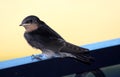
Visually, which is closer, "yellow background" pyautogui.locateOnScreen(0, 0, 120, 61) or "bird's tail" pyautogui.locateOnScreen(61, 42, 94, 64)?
"bird's tail" pyautogui.locateOnScreen(61, 42, 94, 64)

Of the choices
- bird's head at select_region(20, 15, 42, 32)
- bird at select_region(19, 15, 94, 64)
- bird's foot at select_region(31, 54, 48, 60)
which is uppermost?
bird's head at select_region(20, 15, 42, 32)

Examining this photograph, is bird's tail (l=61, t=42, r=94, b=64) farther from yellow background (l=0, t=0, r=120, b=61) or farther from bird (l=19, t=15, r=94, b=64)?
yellow background (l=0, t=0, r=120, b=61)

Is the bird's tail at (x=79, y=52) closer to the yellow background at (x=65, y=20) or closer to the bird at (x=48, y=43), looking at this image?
the bird at (x=48, y=43)

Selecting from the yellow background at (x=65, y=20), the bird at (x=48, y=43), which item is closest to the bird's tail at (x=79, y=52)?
the bird at (x=48, y=43)

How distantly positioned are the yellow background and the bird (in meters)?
0.09

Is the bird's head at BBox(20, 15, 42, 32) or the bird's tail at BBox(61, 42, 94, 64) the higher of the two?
the bird's head at BBox(20, 15, 42, 32)

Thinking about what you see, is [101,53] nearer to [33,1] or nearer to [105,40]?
[105,40]

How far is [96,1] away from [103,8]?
3cm

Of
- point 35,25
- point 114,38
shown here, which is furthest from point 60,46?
point 114,38

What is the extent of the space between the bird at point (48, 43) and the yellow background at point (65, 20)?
9 centimetres

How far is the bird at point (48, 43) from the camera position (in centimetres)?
73

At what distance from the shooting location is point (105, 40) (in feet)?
2.82

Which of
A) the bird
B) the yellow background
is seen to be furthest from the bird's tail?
the yellow background

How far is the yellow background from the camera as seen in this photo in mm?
851
